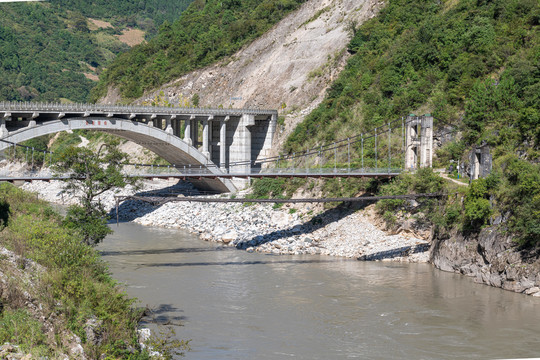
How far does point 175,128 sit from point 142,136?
333 cm

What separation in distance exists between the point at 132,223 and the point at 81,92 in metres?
69.4

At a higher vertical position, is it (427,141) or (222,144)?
(222,144)

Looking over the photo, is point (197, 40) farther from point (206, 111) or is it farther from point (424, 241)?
point (424, 241)

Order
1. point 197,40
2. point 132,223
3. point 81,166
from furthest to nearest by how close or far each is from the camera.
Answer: point 197,40 → point 132,223 → point 81,166

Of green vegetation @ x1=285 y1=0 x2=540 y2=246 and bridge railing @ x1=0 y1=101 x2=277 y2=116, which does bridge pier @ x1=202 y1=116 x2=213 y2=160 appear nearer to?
bridge railing @ x1=0 y1=101 x2=277 y2=116

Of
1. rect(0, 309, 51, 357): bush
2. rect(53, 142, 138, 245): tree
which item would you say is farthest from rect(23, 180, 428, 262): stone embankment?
rect(0, 309, 51, 357): bush

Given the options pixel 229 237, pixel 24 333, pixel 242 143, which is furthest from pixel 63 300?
pixel 242 143

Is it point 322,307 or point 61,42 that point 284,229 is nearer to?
point 322,307

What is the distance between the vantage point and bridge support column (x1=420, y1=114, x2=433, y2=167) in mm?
36031

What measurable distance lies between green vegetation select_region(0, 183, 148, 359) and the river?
102 inches

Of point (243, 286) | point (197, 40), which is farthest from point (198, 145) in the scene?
point (243, 286)

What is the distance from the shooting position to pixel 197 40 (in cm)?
6875

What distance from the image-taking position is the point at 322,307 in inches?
938

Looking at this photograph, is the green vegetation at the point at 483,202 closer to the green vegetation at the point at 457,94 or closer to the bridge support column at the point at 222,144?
the green vegetation at the point at 457,94
